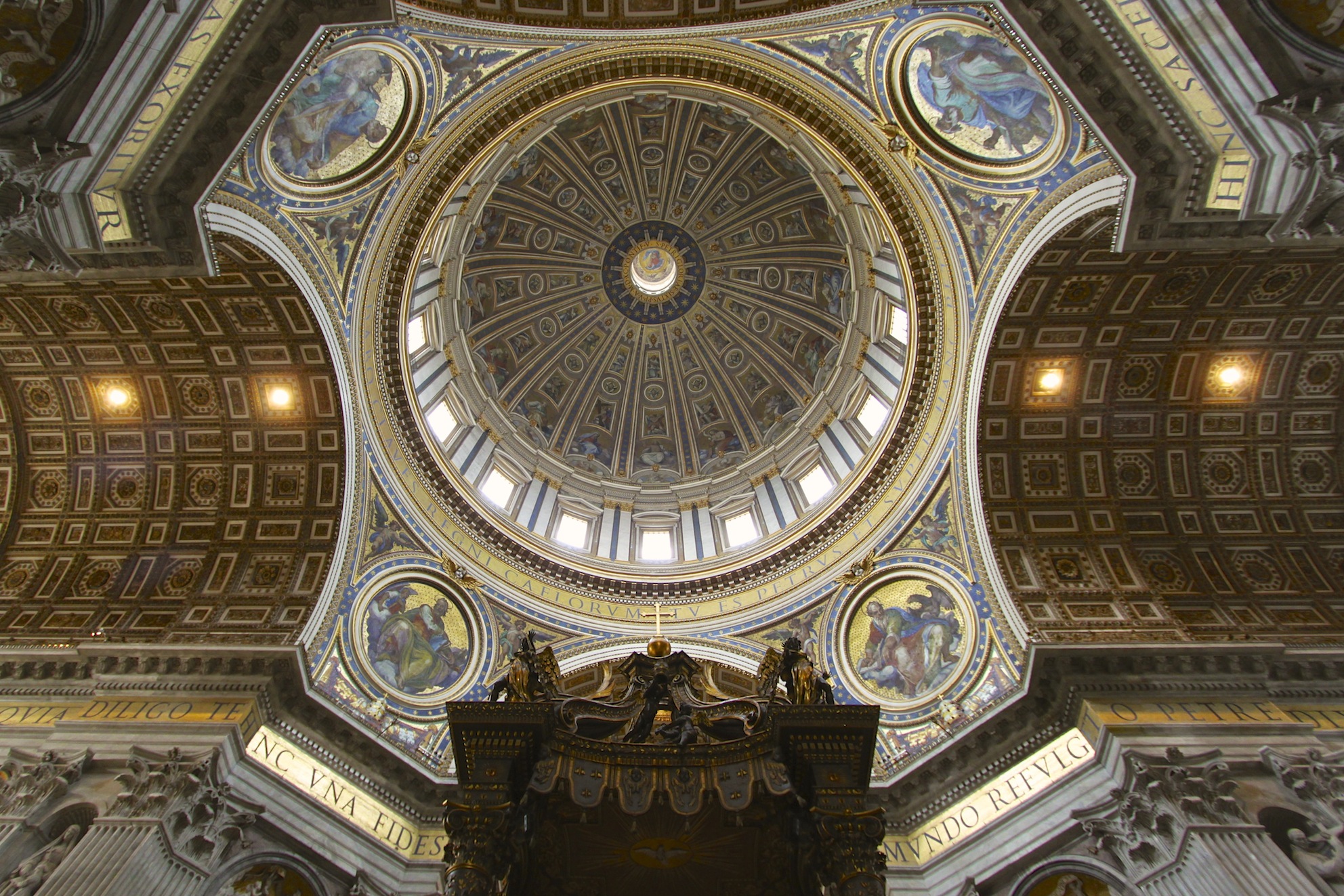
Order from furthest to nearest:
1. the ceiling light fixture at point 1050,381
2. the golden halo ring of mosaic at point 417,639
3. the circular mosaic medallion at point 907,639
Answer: the golden halo ring of mosaic at point 417,639 < the circular mosaic medallion at point 907,639 < the ceiling light fixture at point 1050,381

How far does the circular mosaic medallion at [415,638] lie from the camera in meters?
16.1

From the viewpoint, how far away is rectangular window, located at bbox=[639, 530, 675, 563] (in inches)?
890

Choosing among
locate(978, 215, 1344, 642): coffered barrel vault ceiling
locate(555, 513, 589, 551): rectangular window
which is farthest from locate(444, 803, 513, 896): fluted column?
locate(555, 513, 589, 551): rectangular window

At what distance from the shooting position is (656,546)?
76.0 ft

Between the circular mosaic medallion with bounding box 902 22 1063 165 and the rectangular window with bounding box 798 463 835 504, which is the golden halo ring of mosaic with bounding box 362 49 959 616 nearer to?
the circular mosaic medallion with bounding box 902 22 1063 165

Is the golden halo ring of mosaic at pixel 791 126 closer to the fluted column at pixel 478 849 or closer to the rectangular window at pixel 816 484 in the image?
the rectangular window at pixel 816 484

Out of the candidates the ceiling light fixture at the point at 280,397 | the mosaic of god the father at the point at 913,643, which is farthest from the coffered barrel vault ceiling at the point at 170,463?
the mosaic of god the father at the point at 913,643

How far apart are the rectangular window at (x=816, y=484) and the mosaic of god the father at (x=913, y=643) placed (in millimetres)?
4859

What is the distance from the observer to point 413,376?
65.5ft

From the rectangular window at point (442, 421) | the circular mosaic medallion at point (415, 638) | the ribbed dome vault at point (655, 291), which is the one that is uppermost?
the ribbed dome vault at point (655, 291)

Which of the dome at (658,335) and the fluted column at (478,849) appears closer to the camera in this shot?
the fluted column at (478,849)

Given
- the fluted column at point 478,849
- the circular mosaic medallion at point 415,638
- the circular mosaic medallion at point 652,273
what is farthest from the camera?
the circular mosaic medallion at point 652,273

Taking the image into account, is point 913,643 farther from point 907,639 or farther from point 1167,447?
point 1167,447

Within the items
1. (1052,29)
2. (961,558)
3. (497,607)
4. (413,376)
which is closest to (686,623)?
(497,607)
